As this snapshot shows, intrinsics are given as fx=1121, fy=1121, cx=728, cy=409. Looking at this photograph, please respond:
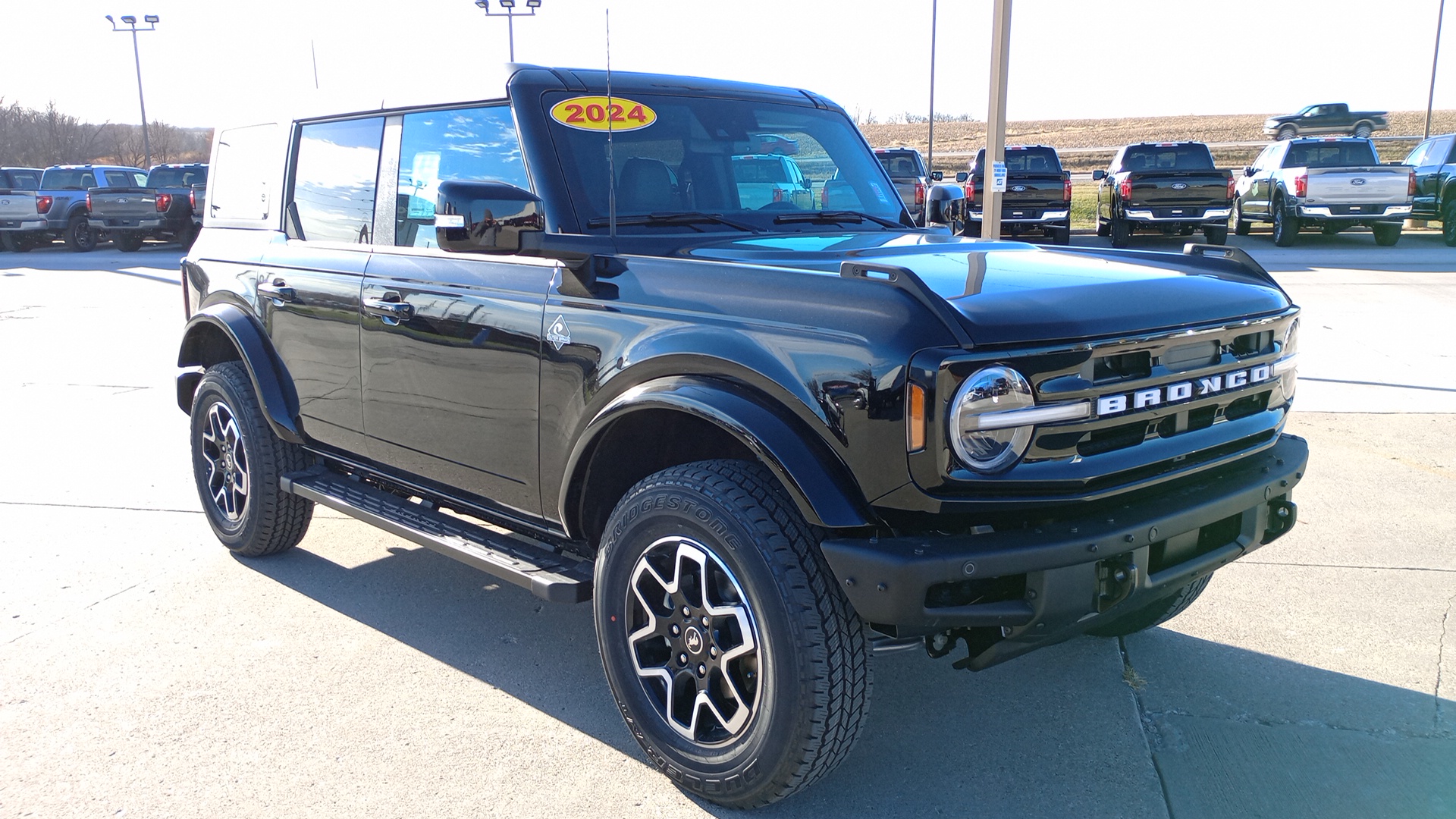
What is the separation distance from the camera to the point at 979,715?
3465mm

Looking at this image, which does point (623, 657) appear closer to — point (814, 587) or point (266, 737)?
point (814, 587)

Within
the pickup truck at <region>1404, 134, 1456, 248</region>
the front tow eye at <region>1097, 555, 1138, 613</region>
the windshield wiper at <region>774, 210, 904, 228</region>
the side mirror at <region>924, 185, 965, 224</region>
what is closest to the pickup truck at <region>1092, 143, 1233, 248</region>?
the pickup truck at <region>1404, 134, 1456, 248</region>

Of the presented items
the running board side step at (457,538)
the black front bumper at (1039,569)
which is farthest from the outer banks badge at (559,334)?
the black front bumper at (1039,569)

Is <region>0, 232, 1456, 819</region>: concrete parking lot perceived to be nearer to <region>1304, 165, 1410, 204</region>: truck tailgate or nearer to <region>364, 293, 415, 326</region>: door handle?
<region>364, 293, 415, 326</region>: door handle

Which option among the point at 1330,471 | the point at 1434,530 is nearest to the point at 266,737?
the point at 1434,530

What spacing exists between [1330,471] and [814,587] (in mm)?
4497

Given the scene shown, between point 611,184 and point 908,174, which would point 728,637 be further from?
point 908,174

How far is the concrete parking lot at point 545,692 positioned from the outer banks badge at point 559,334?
3.85ft

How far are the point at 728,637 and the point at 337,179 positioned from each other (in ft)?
8.39

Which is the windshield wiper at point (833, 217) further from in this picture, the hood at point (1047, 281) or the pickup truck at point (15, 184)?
the pickup truck at point (15, 184)

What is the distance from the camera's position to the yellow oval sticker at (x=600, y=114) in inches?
141

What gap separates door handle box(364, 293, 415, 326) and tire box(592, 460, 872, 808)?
1.23 meters

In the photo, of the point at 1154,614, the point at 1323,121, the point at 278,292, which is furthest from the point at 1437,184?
the point at 1323,121

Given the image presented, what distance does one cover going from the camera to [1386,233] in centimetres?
1942
